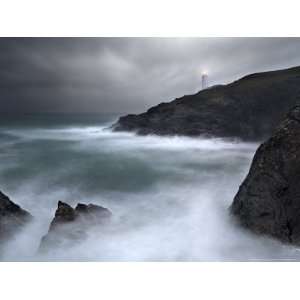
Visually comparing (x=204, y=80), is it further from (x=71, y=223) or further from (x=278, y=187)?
(x=71, y=223)

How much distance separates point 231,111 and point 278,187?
2496 millimetres

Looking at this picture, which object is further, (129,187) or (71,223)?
(129,187)

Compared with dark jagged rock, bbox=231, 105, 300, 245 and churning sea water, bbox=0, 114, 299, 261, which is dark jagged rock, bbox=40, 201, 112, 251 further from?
dark jagged rock, bbox=231, 105, 300, 245

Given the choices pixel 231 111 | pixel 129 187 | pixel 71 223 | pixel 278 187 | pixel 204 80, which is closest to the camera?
pixel 278 187

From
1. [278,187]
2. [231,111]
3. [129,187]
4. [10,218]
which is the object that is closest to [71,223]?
[10,218]

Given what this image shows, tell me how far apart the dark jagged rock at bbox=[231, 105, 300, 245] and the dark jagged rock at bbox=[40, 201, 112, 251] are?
2061 mm

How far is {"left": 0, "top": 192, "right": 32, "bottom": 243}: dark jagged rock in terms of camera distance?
3.94 metres

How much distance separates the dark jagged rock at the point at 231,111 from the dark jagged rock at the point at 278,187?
110 cm

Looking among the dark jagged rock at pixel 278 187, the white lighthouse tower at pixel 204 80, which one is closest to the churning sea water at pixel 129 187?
the dark jagged rock at pixel 278 187

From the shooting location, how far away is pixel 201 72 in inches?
171

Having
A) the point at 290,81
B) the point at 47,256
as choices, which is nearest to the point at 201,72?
the point at 290,81

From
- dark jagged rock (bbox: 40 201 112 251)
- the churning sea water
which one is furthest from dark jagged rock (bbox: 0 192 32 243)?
dark jagged rock (bbox: 40 201 112 251)

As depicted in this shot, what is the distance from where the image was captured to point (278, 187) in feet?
12.4
